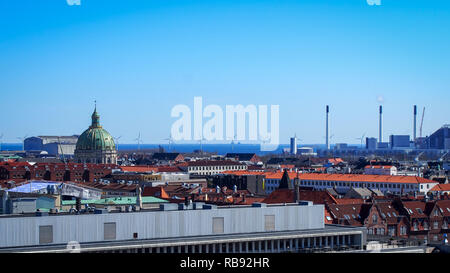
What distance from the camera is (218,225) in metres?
25.0

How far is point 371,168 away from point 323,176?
16.0 metres

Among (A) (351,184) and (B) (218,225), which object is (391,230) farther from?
(A) (351,184)

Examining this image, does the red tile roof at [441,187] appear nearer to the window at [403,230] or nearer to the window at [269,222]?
the window at [403,230]

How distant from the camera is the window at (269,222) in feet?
84.5

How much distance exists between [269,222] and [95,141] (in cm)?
9824

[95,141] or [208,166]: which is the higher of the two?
[95,141]

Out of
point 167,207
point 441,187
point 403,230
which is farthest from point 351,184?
point 167,207

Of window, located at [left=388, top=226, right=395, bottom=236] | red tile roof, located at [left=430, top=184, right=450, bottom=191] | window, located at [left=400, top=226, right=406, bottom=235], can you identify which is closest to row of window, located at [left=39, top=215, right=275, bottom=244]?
window, located at [left=388, top=226, right=395, bottom=236]

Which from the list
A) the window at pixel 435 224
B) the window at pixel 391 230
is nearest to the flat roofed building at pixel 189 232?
the window at pixel 391 230

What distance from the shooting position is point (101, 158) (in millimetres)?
121000

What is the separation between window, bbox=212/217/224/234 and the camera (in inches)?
980
